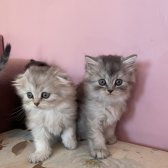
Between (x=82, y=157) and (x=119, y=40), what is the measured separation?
0.54 meters

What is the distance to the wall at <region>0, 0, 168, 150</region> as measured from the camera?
1195 millimetres

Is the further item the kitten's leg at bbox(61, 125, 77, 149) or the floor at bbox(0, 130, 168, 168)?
the kitten's leg at bbox(61, 125, 77, 149)

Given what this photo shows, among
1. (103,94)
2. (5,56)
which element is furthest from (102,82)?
(5,56)

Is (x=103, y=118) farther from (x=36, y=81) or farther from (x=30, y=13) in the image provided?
(x=30, y=13)

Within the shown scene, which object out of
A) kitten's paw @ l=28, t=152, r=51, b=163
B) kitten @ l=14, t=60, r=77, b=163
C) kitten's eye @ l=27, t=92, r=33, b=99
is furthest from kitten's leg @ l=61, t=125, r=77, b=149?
kitten's eye @ l=27, t=92, r=33, b=99

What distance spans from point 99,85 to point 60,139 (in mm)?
347

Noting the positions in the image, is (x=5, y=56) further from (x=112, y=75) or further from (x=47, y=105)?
(x=112, y=75)

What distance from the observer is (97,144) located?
46.5 inches

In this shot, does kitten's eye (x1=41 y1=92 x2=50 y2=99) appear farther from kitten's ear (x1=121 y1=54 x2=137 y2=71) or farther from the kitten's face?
kitten's ear (x1=121 y1=54 x2=137 y2=71)

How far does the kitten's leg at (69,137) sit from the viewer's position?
122 cm

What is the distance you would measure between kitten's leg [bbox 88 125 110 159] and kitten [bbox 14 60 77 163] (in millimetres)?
88

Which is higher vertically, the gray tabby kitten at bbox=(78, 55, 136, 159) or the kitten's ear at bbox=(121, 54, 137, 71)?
the kitten's ear at bbox=(121, 54, 137, 71)

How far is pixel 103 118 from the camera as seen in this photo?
1213 mm

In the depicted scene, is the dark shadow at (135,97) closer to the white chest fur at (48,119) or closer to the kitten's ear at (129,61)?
the kitten's ear at (129,61)
